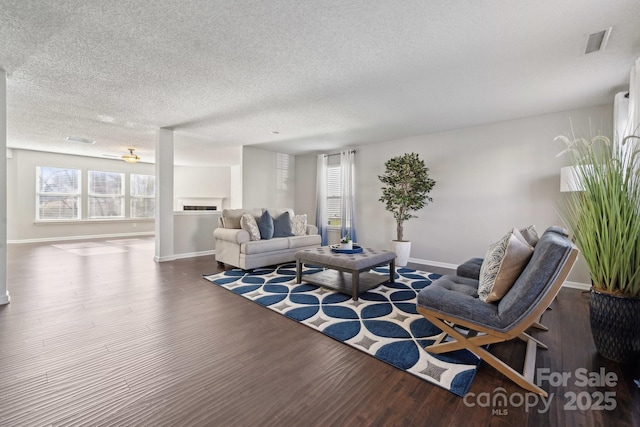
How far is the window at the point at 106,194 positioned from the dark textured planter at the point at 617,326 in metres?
11.1

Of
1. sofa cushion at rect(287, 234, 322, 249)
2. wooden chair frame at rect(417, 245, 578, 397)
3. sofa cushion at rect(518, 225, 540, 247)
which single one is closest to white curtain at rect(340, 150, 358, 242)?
sofa cushion at rect(287, 234, 322, 249)

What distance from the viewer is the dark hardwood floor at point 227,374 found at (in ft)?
4.90

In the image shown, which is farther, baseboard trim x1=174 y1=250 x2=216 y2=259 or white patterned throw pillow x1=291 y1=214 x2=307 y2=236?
baseboard trim x1=174 y1=250 x2=216 y2=259

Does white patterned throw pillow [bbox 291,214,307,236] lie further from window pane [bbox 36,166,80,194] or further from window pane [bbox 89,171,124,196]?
window pane [bbox 36,166,80,194]

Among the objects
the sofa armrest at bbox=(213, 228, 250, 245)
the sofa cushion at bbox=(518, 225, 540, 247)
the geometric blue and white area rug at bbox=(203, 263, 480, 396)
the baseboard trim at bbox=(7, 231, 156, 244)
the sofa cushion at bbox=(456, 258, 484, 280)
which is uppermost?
the sofa cushion at bbox=(518, 225, 540, 247)

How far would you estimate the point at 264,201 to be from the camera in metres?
7.14

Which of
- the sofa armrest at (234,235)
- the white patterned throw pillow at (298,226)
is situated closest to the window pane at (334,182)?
the white patterned throw pillow at (298,226)

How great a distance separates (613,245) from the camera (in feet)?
6.43

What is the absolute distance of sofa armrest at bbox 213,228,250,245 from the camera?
4.48 meters

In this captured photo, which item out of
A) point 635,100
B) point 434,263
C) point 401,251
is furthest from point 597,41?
point 434,263

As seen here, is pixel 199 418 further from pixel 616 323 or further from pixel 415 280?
pixel 415 280

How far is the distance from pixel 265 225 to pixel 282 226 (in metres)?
0.42

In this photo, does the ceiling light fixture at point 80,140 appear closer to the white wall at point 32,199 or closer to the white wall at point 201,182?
the white wall at point 32,199

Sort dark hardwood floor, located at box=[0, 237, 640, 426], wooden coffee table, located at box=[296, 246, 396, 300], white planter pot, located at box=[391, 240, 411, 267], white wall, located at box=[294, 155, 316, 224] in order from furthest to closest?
1. white wall, located at box=[294, 155, 316, 224]
2. white planter pot, located at box=[391, 240, 411, 267]
3. wooden coffee table, located at box=[296, 246, 396, 300]
4. dark hardwood floor, located at box=[0, 237, 640, 426]
